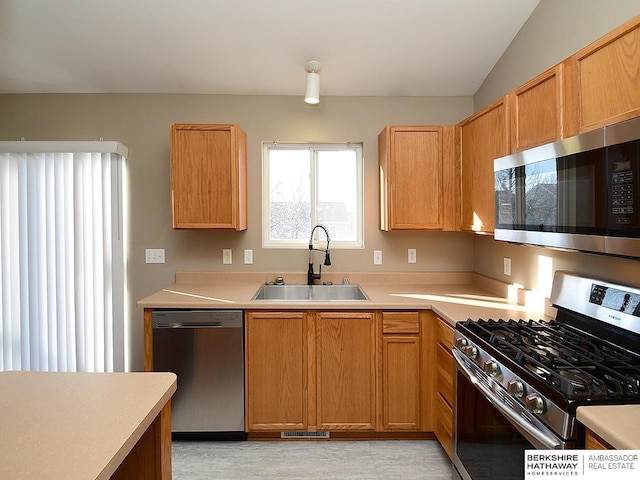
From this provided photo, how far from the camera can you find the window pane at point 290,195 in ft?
10.9

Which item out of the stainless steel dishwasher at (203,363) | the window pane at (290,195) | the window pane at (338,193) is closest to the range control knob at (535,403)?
the stainless steel dishwasher at (203,363)

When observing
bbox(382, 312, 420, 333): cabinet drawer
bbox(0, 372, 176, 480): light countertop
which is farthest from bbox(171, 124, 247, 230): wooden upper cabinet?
bbox(0, 372, 176, 480): light countertop

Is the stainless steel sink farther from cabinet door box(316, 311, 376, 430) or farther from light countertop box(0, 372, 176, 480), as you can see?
light countertop box(0, 372, 176, 480)

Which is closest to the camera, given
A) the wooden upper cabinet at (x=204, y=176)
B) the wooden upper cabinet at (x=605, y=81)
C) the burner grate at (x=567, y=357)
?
the burner grate at (x=567, y=357)

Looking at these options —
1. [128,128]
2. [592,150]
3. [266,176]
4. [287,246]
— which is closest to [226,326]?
[287,246]

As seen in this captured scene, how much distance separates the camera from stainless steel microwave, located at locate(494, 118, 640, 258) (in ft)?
4.29

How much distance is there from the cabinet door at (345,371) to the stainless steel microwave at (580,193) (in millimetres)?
1049

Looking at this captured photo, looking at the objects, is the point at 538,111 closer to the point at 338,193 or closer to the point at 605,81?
the point at 605,81

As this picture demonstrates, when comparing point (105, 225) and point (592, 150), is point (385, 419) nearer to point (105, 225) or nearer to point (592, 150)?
point (592, 150)

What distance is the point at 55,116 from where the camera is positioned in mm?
3186

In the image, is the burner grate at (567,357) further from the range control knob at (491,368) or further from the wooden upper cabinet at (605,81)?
the wooden upper cabinet at (605,81)

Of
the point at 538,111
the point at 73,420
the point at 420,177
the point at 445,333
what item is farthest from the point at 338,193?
the point at 73,420

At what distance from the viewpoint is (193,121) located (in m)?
3.22

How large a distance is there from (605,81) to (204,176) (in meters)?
2.27
